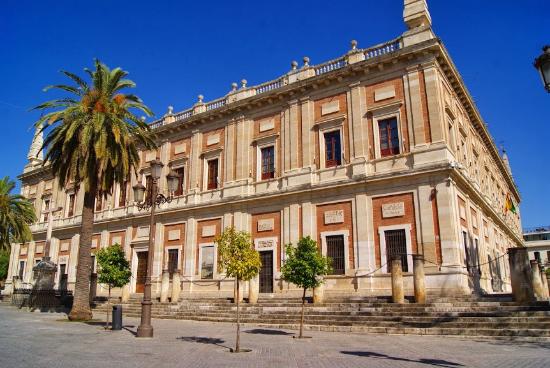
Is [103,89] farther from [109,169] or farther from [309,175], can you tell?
[309,175]

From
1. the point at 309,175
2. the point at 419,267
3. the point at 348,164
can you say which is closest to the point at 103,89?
the point at 309,175

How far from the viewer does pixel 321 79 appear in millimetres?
21266

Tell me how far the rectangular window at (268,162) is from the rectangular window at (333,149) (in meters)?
3.28

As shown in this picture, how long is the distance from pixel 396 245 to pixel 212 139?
42.5 ft

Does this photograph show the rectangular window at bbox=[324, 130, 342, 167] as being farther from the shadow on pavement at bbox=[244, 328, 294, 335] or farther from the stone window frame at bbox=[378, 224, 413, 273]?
the shadow on pavement at bbox=[244, 328, 294, 335]

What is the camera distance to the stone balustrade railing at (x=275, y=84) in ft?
66.0

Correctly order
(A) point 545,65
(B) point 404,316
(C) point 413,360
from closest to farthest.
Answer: (A) point 545,65, (C) point 413,360, (B) point 404,316

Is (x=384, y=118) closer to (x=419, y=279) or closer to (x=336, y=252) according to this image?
(x=336, y=252)

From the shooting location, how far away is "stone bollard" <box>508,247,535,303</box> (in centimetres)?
1288

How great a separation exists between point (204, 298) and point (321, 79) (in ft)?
42.4

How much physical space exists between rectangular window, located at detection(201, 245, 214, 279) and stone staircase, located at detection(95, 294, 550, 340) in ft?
12.8

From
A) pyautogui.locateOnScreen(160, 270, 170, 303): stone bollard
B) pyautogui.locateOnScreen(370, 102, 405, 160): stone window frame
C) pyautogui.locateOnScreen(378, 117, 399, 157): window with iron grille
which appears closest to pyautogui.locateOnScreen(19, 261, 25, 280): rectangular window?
pyautogui.locateOnScreen(160, 270, 170, 303): stone bollard

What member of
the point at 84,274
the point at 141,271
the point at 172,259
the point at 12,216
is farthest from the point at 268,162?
the point at 12,216

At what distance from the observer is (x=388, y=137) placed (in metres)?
19.4
